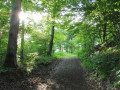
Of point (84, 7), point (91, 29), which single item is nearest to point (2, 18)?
point (84, 7)

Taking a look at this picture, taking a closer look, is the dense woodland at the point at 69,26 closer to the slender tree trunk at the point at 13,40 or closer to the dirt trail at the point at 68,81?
the slender tree trunk at the point at 13,40

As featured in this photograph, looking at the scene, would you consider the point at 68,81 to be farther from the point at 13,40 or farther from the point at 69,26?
the point at 69,26

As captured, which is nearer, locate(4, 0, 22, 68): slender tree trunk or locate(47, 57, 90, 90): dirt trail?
locate(47, 57, 90, 90): dirt trail

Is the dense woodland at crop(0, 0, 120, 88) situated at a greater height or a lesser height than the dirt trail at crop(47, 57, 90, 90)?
greater

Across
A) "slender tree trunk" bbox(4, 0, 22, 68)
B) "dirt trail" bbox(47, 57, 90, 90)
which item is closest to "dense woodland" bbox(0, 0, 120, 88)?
"slender tree trunk" bbox(4, 0, 22, 68)

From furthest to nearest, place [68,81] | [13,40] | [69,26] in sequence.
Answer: [69,26] → [68,81] → [13,40]

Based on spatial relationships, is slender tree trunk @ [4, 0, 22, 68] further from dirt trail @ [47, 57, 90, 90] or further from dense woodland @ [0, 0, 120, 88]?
dirt trail @ [47, 57, 90, 90]

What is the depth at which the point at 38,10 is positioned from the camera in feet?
27.1

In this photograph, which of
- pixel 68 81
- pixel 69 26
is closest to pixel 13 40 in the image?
pixel 68 81

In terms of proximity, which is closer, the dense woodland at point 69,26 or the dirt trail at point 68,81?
the dirt trail at point 68,81

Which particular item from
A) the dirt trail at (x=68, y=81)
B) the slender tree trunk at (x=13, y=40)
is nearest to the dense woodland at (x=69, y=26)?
the slender tree trunk at (x=13, y=40)

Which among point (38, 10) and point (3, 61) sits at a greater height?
point (38, 10)

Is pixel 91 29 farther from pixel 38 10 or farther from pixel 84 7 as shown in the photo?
pixel 38 10

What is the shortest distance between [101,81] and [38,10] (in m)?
7.49
